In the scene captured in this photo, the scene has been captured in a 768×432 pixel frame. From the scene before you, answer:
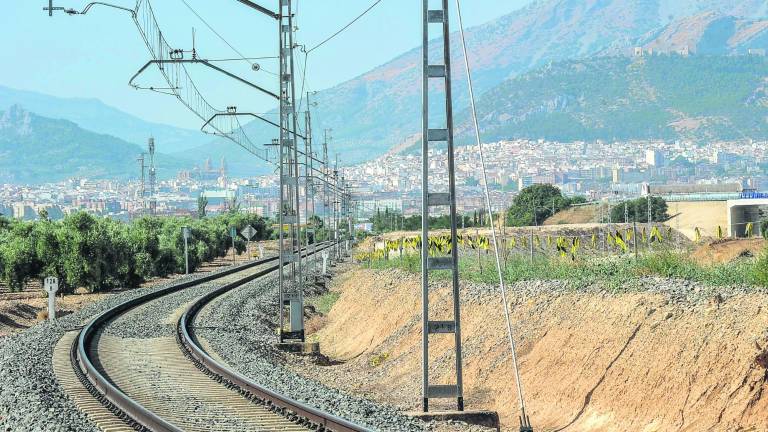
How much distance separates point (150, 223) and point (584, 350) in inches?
2965

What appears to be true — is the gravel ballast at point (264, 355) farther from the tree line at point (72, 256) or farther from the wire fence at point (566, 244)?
the tree line at point (72, 256)

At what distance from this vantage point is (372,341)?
3184 cm

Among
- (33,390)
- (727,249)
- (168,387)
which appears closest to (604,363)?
(168,387)

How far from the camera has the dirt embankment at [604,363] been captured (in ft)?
53.5

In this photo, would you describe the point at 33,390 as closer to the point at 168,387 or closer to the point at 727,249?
the point at 168,387

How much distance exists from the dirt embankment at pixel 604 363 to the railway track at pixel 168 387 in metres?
2.81

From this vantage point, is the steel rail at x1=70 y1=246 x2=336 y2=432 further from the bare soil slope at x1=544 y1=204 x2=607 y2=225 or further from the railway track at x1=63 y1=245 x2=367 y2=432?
the bare soil slope at x1=544 y1=204 x2=607 y2=225

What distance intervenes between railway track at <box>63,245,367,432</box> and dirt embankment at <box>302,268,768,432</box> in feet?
9.21

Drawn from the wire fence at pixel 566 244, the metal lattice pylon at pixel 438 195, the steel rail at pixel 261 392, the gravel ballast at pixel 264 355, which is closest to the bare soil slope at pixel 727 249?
the wire fence at pixel 566 244

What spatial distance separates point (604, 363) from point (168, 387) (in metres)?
7.14

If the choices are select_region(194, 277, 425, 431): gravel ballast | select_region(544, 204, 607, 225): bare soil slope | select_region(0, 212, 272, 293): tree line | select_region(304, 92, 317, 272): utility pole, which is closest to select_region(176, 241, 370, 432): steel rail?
select_region(194, 277, 425, 431): gravel ballast

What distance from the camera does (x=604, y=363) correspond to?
1903 centimetres

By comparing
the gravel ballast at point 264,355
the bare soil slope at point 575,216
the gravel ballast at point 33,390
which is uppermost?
the bare soil slope at point 575,216

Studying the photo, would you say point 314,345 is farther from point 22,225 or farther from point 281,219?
point 22,225
